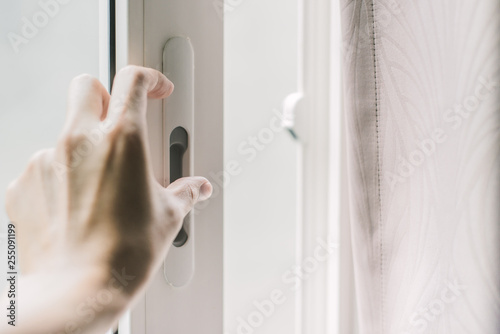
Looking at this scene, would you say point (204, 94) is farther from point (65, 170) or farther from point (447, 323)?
point (447, 323)

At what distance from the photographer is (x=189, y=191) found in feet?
1.57

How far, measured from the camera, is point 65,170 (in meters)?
0.42

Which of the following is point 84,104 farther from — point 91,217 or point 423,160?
point 423,160

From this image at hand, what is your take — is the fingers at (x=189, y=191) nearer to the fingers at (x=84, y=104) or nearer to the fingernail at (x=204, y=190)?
the fingernail at (x=204, y=190)

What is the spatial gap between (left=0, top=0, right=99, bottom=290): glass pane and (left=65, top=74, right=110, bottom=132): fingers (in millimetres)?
126

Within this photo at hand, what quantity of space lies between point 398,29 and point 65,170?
43cm

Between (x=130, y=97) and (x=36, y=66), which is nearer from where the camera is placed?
(x=130, y=97)

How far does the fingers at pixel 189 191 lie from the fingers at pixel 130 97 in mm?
88

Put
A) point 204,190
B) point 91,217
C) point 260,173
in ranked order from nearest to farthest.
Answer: point 91,217, point 204,190, point 260,173

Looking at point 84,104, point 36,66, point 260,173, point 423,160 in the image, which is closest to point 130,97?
point 84,104

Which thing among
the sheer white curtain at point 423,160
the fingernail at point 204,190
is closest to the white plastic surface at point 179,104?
the fingernail at point 204,190

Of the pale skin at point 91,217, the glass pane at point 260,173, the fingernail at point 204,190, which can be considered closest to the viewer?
the pale skin at point 91,217

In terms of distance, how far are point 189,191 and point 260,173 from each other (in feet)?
1.39

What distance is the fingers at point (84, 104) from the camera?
0.43 metres
